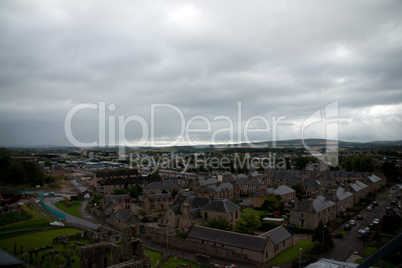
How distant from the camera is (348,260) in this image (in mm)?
28578

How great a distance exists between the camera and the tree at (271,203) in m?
51.6

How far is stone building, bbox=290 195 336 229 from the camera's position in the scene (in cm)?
4097

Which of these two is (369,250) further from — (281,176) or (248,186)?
(281,176)

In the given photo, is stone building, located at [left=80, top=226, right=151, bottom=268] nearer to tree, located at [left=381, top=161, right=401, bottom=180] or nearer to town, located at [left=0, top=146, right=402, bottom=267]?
town, located at [left=0, top=146, right=402, bottom=267]

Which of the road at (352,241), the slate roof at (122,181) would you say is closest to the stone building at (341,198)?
the road at (352,241)

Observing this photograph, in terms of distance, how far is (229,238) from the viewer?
3178 centimetres

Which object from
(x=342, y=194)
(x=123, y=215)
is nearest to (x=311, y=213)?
(x=342, y=194)

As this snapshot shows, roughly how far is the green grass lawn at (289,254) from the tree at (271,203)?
1597 cm

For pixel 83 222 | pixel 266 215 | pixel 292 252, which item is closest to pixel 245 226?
pixel 292 252

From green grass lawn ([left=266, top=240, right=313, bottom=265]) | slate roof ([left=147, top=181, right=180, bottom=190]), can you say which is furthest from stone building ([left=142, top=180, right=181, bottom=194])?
green grass lawn ([left=266, top=240, right=313, bottom=265])

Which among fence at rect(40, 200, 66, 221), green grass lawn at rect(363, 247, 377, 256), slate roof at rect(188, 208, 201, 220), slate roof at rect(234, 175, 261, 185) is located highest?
slate roof at rect(188, 208, 201, 220)

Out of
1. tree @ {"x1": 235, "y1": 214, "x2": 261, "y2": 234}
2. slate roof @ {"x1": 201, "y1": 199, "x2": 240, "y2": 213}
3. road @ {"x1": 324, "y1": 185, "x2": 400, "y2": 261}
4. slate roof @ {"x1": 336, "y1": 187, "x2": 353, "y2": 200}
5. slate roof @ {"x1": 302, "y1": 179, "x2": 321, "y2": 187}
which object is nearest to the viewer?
road @ {"x1": 324, "y1": 185, "x2": 400, "y2": 261}

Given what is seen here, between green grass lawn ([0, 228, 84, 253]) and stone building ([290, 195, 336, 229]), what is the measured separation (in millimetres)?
34594

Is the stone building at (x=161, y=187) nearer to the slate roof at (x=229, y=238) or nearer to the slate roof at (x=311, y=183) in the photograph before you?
the slate roof at (x=229, y=238)
